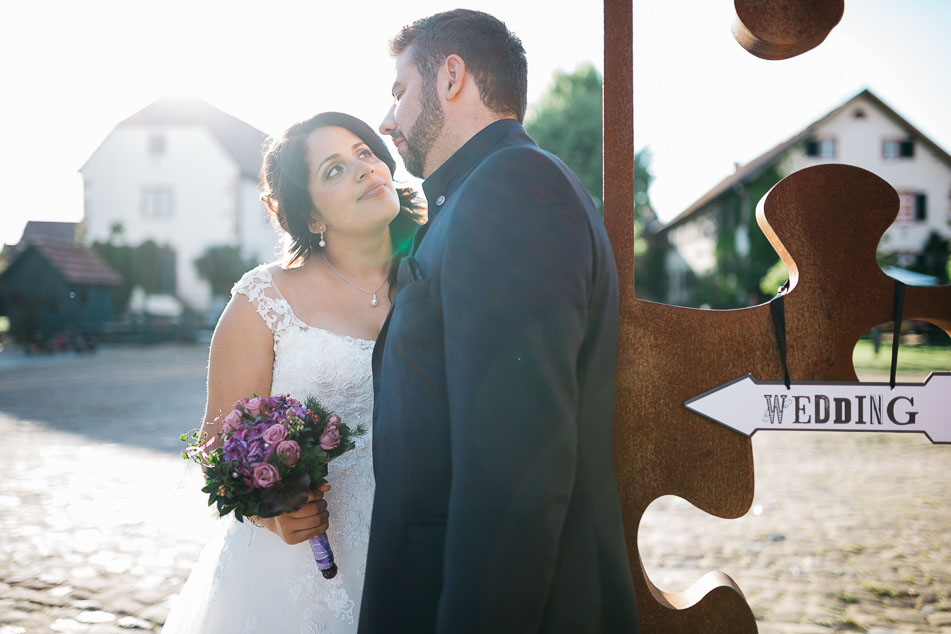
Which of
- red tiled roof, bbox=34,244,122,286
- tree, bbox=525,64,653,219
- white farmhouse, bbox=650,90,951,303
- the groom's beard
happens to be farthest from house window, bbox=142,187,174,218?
→ the groom's beard

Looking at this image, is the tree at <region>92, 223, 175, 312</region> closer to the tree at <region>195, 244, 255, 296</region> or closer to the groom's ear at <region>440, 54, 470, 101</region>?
the tree at <region>195, 244, 255, 296</region>

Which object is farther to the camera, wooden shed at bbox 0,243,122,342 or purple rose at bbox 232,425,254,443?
wooden shed at bbox 0,243,122,342

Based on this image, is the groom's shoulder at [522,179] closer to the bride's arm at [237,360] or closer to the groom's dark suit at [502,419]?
the groom's dark suit at [502,419]

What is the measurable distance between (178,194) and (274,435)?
35.3m

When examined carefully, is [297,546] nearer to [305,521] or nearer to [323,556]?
[323,556]

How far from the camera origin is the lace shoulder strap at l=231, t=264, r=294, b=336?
2.62 meters

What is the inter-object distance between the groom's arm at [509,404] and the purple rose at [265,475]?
828 mm

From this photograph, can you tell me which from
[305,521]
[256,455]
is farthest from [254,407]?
[305,521]

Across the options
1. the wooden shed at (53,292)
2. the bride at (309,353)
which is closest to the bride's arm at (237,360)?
the bride at (309,353)

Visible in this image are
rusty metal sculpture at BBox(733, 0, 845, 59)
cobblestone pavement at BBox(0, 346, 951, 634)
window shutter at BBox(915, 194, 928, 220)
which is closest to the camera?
rusty metal sculpture at BBox(733, 0, 845, 59)

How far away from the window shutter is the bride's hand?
36832 millimetres

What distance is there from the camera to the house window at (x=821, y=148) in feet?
103

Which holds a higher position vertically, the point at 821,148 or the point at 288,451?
the point at 821,148

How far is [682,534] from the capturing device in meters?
5.61
